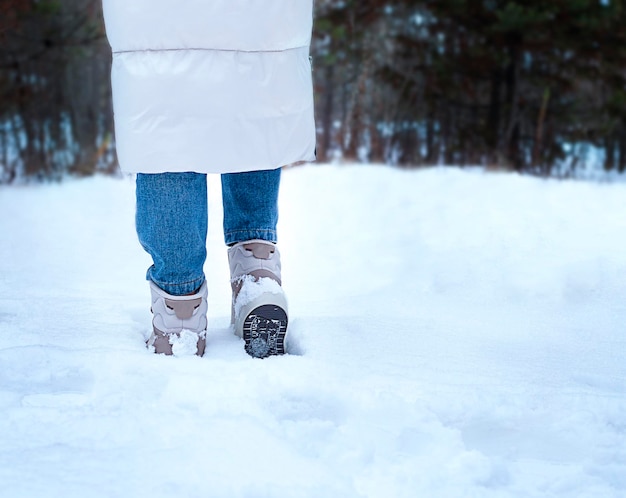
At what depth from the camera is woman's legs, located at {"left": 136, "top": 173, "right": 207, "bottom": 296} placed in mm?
1203

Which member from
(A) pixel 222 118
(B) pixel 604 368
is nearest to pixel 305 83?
(A) pixel 222 118

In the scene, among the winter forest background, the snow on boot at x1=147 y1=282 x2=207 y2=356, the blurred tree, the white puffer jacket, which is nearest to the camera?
the white puffer jacket

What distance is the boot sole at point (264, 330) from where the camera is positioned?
130 centimetres

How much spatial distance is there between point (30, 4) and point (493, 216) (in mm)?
4184

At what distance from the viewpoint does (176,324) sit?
1256mm

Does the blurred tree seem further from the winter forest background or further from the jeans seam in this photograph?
the jeans seam

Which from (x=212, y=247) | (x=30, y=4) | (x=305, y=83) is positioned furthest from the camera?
(x=30, y=4)

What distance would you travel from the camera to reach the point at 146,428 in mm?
956

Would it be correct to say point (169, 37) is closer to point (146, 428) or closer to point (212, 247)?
point (146, 428)

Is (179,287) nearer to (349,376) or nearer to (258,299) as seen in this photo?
(258,299)

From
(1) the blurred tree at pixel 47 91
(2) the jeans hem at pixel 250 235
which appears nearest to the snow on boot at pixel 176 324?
(2) the jeans hem at pixel 250 235

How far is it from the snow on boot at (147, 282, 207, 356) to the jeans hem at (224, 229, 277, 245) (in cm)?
18

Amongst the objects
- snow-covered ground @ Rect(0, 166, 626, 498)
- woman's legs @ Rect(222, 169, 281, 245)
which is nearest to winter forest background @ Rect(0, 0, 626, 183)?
snow-covered ground @ Rect(0, 166, 626, 498)

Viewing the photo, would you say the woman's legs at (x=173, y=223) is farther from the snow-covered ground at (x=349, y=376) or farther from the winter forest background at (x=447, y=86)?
the winter forest background at (x=447, y=86)
